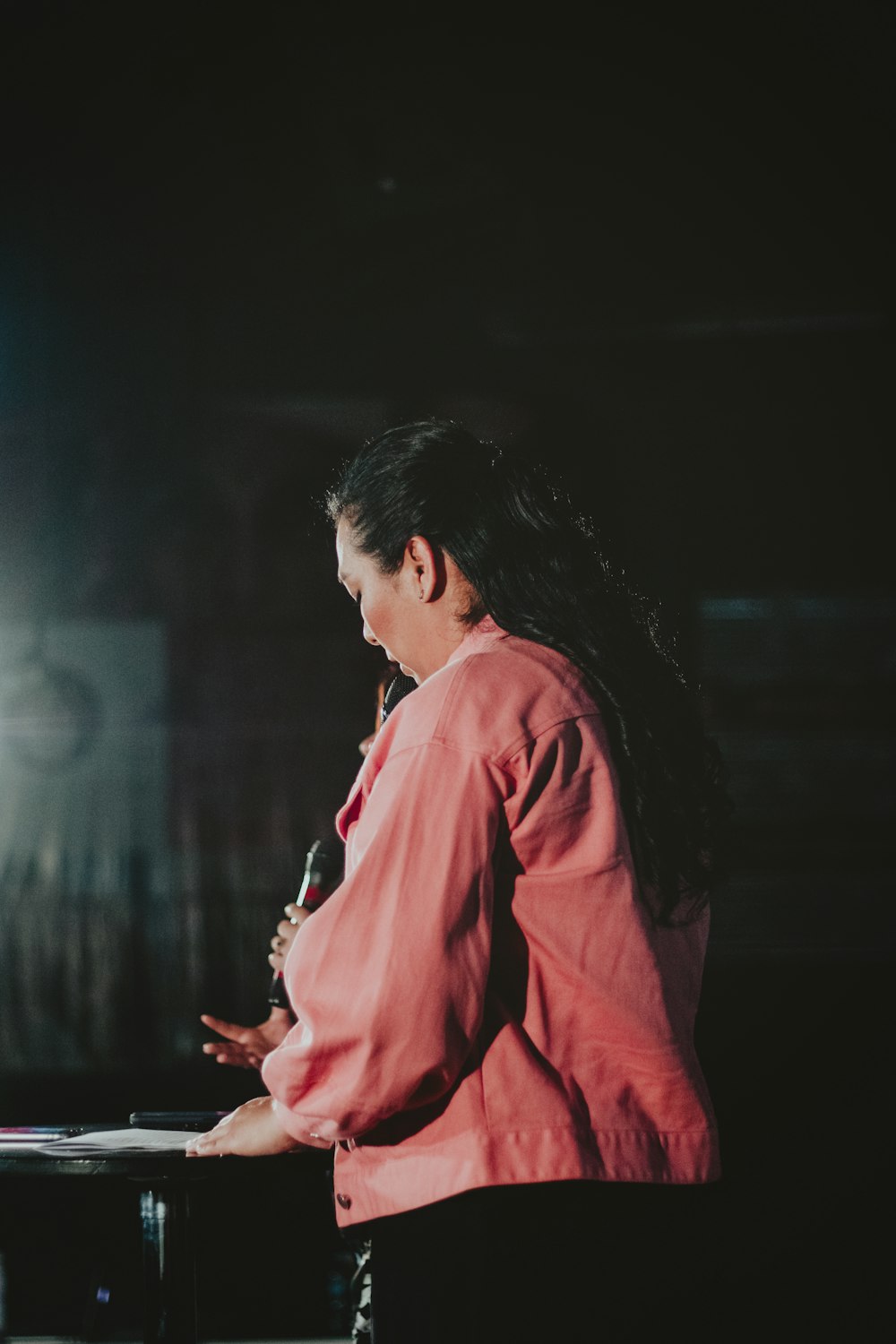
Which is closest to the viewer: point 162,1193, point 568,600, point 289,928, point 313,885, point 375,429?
point 568,600

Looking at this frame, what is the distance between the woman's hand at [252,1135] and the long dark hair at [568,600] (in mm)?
456

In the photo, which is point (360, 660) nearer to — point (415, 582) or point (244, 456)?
point (244, 456)

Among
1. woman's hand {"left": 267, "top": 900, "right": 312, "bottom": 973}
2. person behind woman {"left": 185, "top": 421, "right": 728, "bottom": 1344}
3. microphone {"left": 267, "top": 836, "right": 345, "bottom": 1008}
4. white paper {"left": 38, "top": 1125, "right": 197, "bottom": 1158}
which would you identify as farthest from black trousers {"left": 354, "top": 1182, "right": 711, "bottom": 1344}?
microphone {"left": 267, "top": 836, "right": 345, "bottom": 1008}

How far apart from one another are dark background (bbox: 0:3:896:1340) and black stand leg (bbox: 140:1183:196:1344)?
249cm

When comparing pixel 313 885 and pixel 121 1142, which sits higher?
pixel 313 885

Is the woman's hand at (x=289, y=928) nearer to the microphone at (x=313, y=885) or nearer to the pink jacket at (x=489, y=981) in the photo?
the microphone at (x=313, y=885)

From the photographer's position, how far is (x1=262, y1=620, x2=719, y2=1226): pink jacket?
901mm

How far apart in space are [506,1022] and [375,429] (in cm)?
333

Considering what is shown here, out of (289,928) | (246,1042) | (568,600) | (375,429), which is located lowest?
(246,1042)

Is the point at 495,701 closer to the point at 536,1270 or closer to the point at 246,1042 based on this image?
the point at 536,1270

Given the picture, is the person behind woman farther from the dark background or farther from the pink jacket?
the dark background

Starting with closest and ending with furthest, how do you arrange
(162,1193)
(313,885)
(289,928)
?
(162,1193) → (289,928) → (313,885)

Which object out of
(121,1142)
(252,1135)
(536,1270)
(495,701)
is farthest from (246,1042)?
(495,701)

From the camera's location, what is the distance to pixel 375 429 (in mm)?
4031
